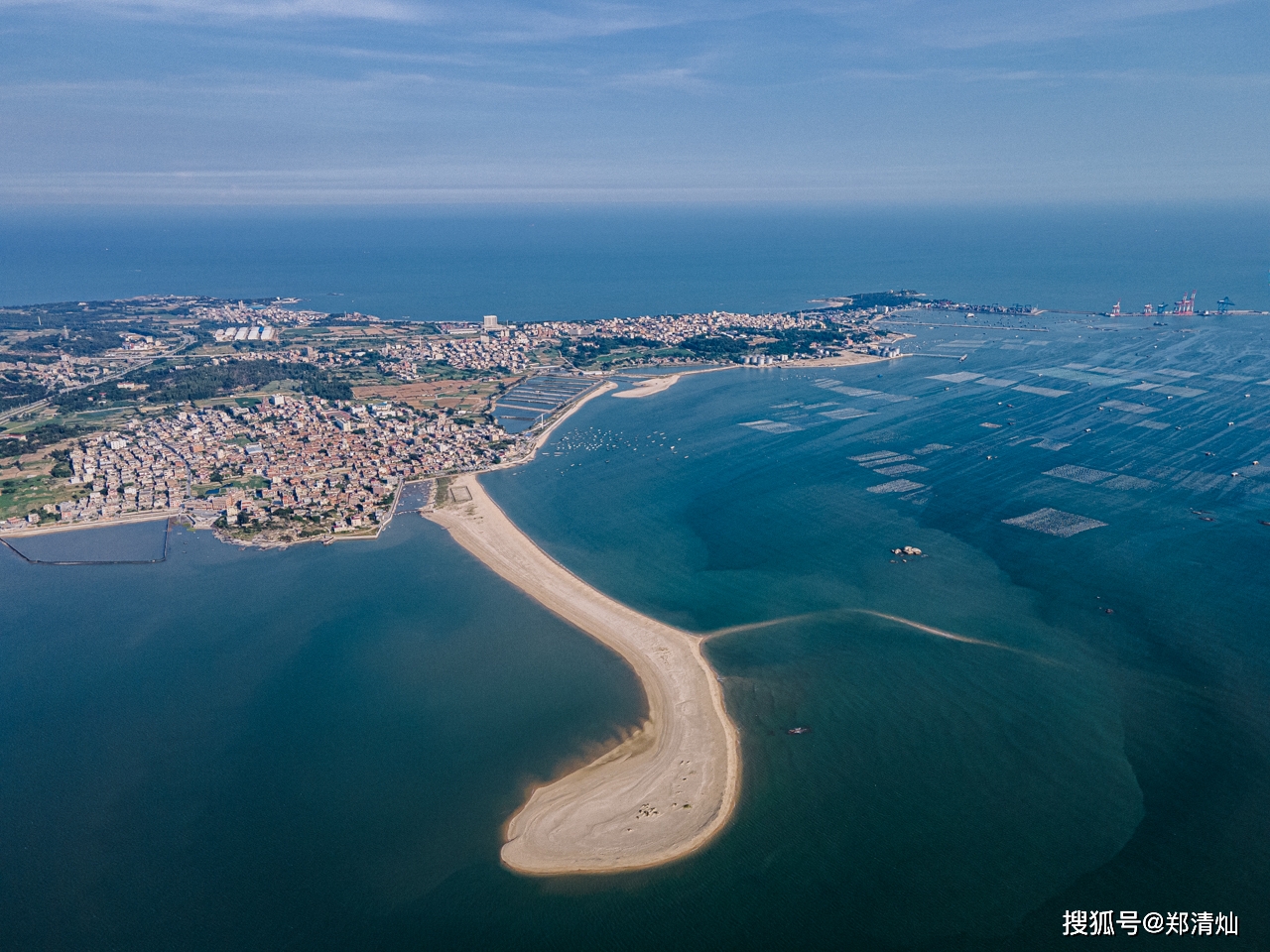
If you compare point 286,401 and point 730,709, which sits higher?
point 286,401

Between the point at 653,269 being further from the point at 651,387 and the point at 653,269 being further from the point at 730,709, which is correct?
the point at 730,709

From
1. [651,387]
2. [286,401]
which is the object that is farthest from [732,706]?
[286,401]

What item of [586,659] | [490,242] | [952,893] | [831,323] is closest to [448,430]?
[586,659]

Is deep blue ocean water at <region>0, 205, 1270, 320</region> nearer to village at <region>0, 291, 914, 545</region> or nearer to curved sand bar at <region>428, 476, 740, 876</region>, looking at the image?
village at <region>0, 291, 914, 545</region>

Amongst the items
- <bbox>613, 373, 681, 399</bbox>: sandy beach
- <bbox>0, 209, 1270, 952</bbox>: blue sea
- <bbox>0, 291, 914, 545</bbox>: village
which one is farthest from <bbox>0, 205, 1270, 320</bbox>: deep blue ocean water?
<bbox>0, 209, 1270, 952</bbox>: blue sea

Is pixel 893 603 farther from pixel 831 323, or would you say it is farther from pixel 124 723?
pixel 831 323

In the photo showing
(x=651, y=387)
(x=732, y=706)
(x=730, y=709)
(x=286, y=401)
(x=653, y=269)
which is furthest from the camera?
(x=653, y=269)
